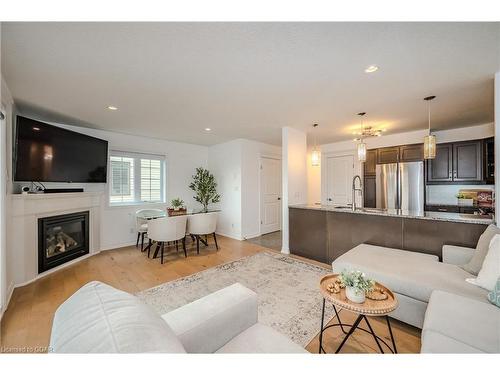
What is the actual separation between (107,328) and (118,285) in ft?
8.23

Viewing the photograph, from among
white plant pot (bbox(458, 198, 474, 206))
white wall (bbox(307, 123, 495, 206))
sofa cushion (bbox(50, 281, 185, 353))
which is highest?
white wall (bbox(307, 123, 495, 206))

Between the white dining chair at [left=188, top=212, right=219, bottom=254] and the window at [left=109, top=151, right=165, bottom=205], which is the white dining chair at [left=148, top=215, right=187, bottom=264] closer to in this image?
the white dining chair at [left=188, top=212, right=219, bottom=254]

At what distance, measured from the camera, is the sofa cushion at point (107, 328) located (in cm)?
58

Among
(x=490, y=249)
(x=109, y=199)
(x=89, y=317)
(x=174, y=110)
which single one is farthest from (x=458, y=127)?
(x=109, y=199)

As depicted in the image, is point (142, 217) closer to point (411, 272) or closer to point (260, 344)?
point (260, 344)

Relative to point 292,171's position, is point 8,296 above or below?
below

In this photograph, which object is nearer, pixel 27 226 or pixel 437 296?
pixel 437 296

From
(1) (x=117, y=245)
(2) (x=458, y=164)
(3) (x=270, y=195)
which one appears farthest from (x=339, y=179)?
(1) (x=117, y=245)

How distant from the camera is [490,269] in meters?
1.55

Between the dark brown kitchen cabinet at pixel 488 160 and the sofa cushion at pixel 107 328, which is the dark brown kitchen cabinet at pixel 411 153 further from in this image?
the sofa cushion at pixel 107 328

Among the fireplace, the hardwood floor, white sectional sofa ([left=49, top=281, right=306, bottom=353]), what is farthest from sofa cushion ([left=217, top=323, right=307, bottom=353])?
the fireplace

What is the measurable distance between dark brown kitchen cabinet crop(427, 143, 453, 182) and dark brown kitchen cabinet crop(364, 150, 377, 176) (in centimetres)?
93

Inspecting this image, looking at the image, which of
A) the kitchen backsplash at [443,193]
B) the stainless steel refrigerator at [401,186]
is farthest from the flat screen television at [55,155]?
the kitchen backsplash at [443,193]

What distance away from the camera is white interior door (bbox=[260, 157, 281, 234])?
5.30 meters
